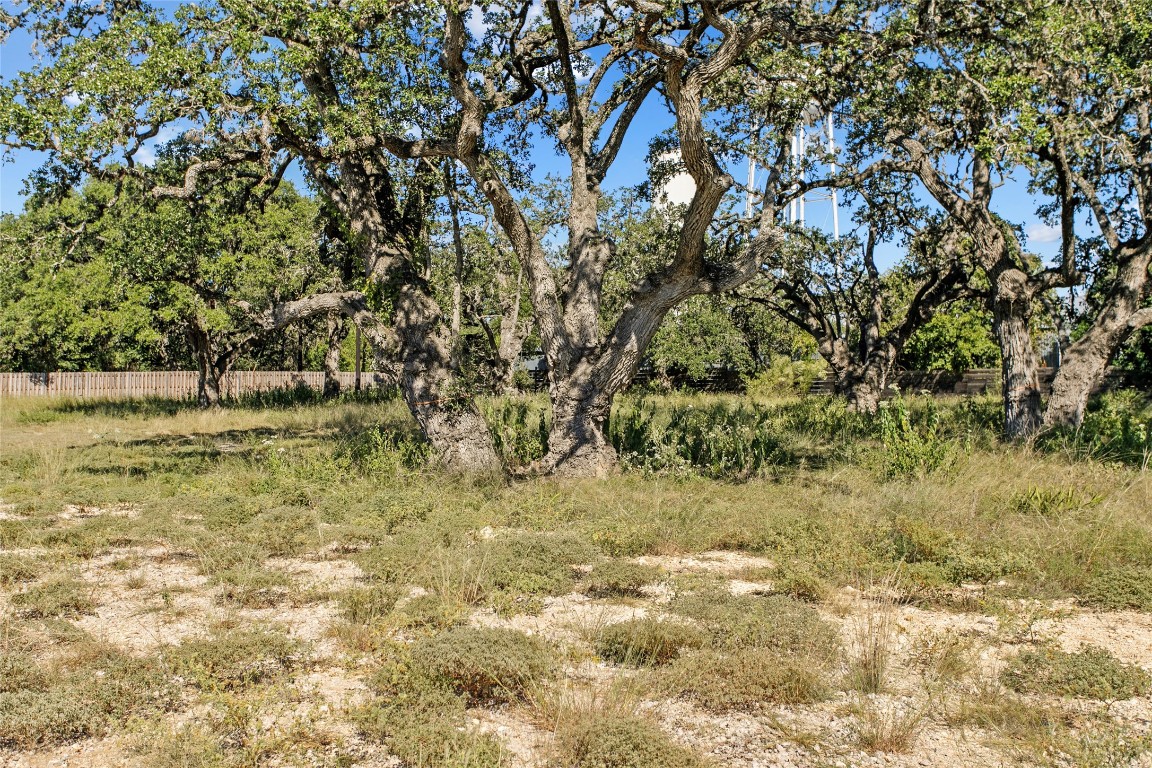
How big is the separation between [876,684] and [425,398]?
734 cm

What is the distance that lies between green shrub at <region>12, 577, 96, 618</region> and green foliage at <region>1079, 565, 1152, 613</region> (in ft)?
21.7

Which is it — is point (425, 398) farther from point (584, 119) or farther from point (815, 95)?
point (815, 95)

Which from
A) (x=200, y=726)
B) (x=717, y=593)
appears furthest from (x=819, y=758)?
(x=200, y=726)

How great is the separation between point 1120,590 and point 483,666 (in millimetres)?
4356

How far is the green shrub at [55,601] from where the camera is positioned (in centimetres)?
508

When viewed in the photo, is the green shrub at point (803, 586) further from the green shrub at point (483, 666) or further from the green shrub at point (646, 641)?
the green shrub at point (483, 666)

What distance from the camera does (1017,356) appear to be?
12219 millimetres

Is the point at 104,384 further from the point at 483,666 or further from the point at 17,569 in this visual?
the point at 483,666

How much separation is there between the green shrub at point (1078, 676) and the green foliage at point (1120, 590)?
1228 mm

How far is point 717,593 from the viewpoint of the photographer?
5176 mm

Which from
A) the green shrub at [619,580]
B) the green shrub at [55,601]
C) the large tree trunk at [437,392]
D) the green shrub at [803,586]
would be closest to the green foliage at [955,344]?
the large tree trunk at [437,392]

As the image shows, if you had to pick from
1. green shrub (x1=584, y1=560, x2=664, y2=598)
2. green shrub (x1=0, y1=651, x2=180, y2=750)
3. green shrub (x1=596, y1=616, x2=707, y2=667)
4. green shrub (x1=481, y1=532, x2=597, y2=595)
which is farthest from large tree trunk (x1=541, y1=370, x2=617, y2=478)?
green shrub (x1=0, y1=651, x2=180, y2=750)

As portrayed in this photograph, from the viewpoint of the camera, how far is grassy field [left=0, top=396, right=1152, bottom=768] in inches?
137

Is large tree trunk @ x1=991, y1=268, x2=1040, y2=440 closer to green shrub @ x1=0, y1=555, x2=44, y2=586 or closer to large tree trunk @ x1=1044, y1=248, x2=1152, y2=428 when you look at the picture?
large tree trunk @ x1=1044, y1=248, x2=1152, y2=428
